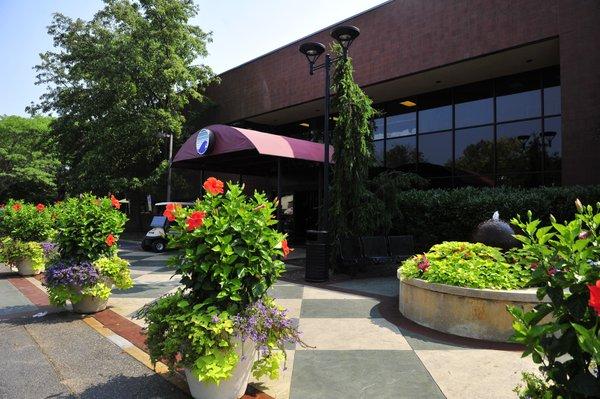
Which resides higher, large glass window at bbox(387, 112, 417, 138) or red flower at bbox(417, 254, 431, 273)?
large glass window at bbox(387, 112, 417, 138)

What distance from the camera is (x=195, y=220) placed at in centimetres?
385

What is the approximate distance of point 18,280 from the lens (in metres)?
11.2

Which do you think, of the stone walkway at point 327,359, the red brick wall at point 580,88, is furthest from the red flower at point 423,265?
the red brick wall at point 580,88

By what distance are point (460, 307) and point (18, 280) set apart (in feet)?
35.4

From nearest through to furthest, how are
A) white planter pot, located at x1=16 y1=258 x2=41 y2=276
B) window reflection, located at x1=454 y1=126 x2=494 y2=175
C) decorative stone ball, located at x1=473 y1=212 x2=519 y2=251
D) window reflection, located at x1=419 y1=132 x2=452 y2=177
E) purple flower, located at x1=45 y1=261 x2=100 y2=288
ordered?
purple flower, located at x1=45 y1=261 x2=100 y2=288, decorative stone ball, located at x1=473 y1=212 x2=519 y2=251, white planter pot, located at x1=16 y1=258 x2=41 y2=276, window reflection, located at x1=454 y1=126 x2=494 y2=175, window reflection, located at x1=419 y1=132 x2=452 y2=177

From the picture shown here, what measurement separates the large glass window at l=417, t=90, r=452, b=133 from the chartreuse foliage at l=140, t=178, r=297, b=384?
14153 mm

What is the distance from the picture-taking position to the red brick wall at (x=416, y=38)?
13.1 meters

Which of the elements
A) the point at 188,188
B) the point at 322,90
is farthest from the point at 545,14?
the point at 188,188

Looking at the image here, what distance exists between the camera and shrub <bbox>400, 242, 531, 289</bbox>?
18.9ft

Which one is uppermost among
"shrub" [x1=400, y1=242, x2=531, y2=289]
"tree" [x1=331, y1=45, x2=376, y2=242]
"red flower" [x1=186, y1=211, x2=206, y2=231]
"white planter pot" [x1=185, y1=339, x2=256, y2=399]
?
"tree" [x1=331, y1=45, x2=376, y2=242]

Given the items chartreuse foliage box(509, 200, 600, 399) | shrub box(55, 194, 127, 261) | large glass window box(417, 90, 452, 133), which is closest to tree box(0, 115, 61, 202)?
large glass window box(417, 90, 452, 133)

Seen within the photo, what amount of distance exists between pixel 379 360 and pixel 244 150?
974 cm

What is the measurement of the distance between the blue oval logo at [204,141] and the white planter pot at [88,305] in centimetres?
761

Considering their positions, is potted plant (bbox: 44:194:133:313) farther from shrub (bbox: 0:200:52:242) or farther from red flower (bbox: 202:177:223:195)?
shrub (bbox: 0:200:52:242)
